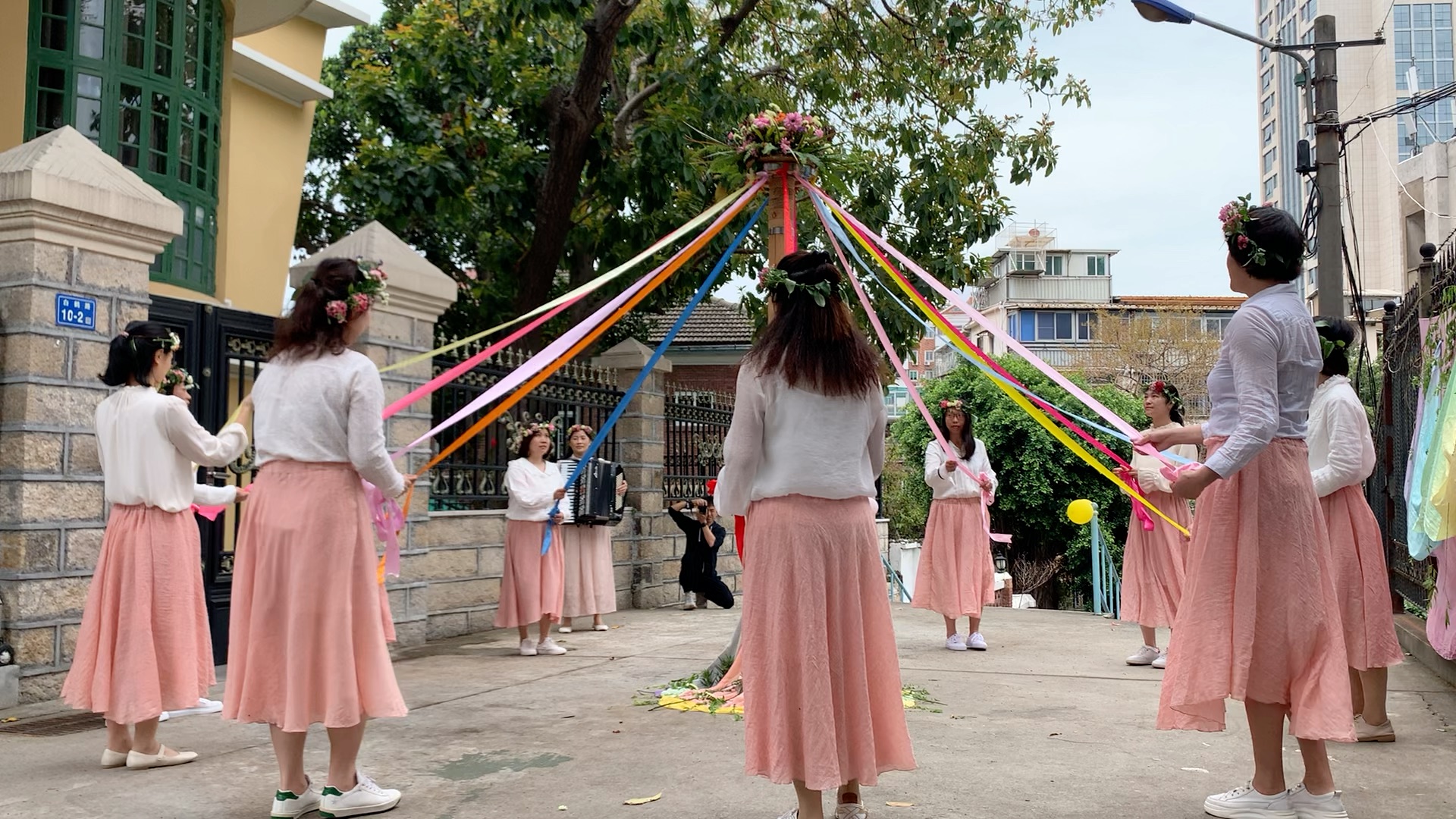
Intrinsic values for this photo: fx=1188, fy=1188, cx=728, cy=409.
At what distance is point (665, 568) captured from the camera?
12844 mm

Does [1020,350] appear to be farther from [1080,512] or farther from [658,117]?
[658,117]

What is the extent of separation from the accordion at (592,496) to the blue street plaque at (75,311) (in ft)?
12.4

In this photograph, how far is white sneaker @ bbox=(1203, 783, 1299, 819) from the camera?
401cm

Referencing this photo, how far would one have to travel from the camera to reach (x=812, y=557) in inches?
151

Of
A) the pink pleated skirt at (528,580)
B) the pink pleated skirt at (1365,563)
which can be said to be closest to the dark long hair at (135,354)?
the pink pleated skirt at (528,580)

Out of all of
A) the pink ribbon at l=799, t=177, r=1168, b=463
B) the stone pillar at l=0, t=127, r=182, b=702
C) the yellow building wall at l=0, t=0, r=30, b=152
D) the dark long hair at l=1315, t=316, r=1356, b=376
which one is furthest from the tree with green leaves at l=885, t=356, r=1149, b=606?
the stone pillar at l=0, t=127, r=182, b=702

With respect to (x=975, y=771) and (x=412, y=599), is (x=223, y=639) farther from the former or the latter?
(x=975, y=771)

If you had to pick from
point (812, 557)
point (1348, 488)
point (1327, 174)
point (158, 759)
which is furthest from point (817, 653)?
point (1327, 174)

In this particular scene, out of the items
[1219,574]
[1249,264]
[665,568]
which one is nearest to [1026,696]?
[1219,574]

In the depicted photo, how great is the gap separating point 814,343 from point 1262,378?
57.5 inches

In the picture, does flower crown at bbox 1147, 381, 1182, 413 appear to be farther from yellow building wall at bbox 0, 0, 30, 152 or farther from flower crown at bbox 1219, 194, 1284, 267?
yellow building wall at bbox 0, 0, 30, 152

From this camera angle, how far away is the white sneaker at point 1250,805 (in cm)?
401

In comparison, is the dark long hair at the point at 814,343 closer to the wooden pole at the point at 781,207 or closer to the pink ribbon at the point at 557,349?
the pink ribbon at the point at 557,349

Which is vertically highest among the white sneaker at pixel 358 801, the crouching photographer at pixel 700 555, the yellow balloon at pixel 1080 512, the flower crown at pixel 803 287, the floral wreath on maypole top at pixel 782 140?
the floral wreath on maypole top at pixel 782 140
